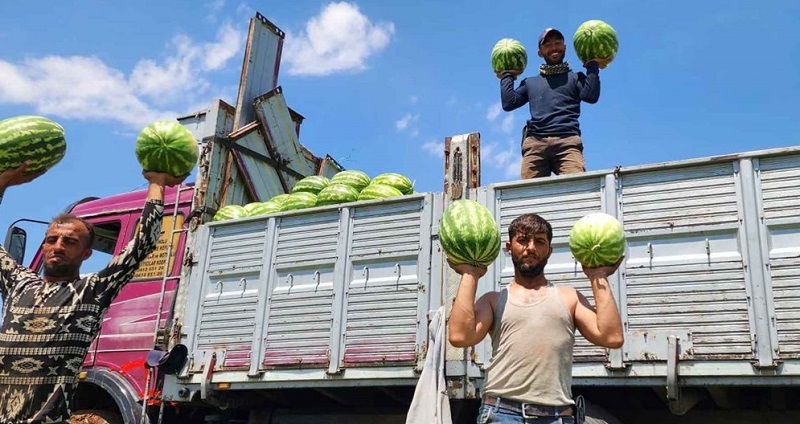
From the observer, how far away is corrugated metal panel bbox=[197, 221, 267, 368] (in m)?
6.57

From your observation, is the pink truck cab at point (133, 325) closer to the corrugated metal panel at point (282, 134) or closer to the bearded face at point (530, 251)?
the corrugated metal panel at point (282, 134)

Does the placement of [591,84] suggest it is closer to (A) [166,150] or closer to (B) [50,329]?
(A) [166,150]

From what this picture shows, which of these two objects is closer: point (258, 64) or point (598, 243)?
point (598, 243)

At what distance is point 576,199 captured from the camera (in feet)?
17.6

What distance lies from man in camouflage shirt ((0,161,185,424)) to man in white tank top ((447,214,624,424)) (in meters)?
1.56

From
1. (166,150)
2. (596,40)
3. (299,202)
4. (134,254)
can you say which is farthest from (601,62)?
(134,254)

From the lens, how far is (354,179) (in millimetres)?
7594

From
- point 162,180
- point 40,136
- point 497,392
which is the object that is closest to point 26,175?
point 40,136

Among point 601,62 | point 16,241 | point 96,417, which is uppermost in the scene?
point 601,62

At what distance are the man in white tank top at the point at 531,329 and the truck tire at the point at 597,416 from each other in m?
2.09

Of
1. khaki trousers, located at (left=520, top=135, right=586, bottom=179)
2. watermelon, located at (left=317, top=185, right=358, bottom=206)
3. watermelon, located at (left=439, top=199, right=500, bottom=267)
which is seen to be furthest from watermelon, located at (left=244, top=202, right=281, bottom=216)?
watermelon, located at (left=439, top=199, right=500, bottom=267)

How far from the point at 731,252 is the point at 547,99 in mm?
2451

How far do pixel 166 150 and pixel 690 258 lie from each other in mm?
3503

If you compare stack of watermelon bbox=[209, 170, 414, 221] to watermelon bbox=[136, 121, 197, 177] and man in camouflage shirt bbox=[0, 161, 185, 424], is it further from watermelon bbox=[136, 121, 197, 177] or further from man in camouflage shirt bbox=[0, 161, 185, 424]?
man in camouflage shirt bbox=[0, 161, 185, 424]
